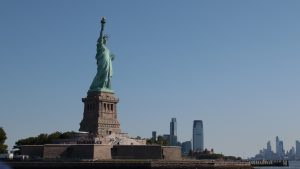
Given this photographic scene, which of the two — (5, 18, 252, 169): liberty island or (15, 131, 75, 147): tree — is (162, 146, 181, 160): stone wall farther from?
(15, 131, 75, 147): tree

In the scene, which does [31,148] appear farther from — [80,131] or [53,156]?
[80,131]

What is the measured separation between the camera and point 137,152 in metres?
71.3

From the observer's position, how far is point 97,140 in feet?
249

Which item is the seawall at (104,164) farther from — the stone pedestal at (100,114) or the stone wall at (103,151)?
the stone pedestal at (100,114)

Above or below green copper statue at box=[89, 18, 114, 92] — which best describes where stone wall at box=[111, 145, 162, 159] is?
below

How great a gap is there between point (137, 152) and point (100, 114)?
17028 millimetres

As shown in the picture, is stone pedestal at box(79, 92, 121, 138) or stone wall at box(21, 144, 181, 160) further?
stone pedestal at box(79, 92, 121, 138)

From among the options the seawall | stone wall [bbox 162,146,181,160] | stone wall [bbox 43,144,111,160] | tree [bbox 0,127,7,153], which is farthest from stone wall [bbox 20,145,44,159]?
stone wall [bbox 162,146,181,160]

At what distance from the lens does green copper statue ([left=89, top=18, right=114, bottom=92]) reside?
8975 centimetres

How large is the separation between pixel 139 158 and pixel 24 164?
17.4 m

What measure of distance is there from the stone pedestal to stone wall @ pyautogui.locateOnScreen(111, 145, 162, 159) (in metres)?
11.3

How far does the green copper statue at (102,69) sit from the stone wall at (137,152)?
1970 centimetres

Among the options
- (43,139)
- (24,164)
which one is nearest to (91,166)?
(24,164)

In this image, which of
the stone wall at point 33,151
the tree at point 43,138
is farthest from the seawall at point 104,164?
the tree at point 43,138
